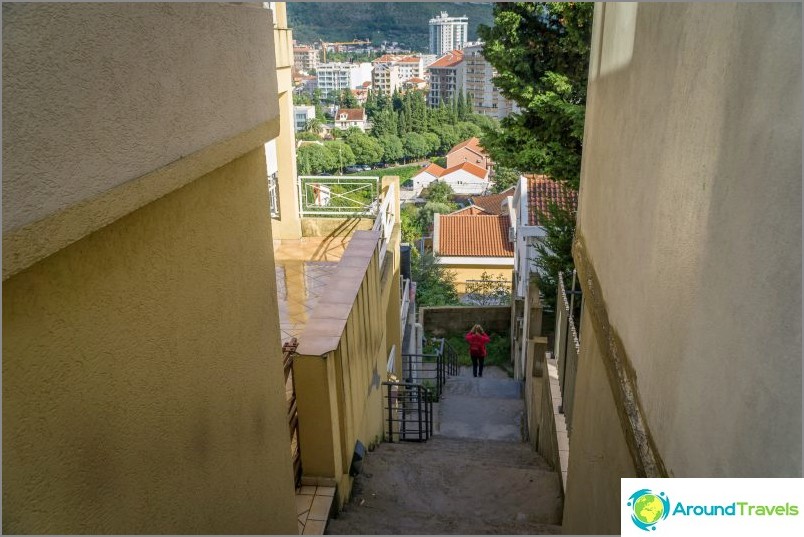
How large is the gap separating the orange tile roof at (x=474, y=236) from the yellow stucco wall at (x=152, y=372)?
2798 centimetres

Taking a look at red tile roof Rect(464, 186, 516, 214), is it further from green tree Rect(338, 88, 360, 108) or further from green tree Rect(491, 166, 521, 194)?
green tree Rect(338, 88, 360, 108)

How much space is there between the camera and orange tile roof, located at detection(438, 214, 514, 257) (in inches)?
1259

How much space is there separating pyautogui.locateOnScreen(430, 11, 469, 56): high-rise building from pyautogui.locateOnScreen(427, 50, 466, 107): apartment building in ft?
161

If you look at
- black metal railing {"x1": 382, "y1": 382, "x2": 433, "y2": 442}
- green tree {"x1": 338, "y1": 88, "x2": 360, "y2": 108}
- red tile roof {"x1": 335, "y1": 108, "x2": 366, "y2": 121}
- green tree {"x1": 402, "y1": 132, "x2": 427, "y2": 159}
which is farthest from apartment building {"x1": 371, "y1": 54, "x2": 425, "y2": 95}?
black metal railing {"x1": 382, "y1": 382, "x2": 433, "y2": 442}

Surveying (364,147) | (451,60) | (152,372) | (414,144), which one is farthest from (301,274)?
(451,60)

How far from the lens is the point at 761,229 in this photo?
161cm

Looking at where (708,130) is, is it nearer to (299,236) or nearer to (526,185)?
(299,236)

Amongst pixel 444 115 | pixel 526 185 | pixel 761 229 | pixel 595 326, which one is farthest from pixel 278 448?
pixel 444 115

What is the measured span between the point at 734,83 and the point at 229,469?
288 cm

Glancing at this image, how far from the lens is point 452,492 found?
6.77 metres

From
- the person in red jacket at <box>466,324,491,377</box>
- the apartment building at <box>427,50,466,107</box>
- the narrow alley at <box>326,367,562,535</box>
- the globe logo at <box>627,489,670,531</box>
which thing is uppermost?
the apartment building at <box>427,50,466,107</box>

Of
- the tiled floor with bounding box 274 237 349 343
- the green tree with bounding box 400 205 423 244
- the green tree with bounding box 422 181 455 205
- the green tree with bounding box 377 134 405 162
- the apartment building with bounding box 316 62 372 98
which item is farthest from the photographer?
the apartment building with bounding box 316 62 372 98

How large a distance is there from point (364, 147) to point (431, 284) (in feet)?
204

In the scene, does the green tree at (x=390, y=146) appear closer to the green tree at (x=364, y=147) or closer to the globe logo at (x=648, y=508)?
the green tree at (x=364, y=147)
